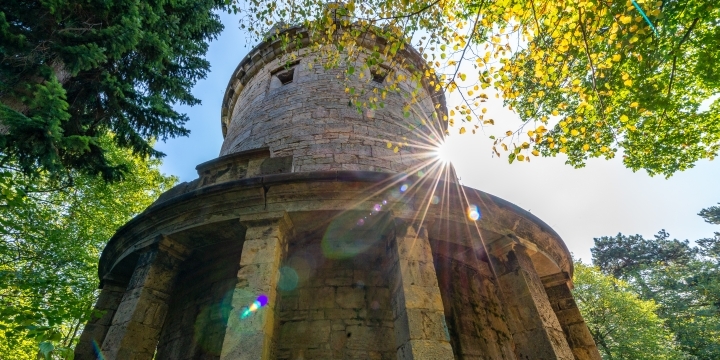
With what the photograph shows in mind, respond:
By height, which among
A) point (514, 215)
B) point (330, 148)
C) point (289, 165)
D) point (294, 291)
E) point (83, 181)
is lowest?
point (294, 291)

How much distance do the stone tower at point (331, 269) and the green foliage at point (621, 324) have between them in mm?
14854

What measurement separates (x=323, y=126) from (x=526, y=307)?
15.7ft

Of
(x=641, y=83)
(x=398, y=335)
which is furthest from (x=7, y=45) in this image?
(x=641, y=83)

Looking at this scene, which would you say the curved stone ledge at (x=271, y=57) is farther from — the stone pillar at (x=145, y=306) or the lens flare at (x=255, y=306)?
the lens flare at (x=255, y=306)

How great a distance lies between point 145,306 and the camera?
5.00 metres

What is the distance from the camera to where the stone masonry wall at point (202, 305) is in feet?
17.5

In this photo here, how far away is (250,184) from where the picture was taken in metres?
5.09

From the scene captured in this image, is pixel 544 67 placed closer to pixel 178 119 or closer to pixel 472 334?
pixel 472 334

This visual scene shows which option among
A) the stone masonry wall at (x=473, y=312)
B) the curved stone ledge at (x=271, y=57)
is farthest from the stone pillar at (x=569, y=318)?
the curved stone ledge at (x=271, y=57)

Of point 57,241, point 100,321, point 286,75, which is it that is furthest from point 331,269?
point 57,241

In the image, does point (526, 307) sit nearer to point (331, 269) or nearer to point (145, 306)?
point (331, 269)

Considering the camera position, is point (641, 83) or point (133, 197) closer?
point (641, 83)

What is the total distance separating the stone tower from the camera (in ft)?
14.7

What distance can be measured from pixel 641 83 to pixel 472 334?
20.3ft
